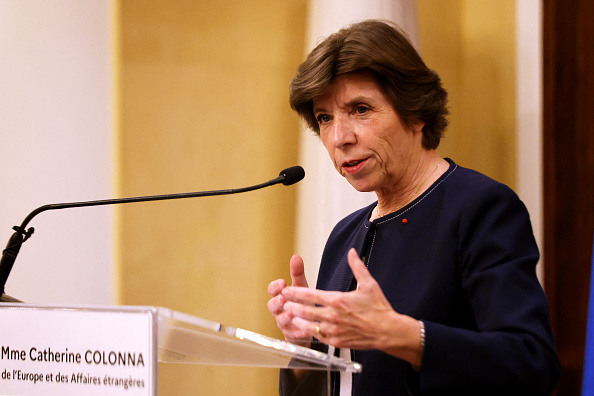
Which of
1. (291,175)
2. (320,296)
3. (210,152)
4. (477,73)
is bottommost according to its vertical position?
(320,296)

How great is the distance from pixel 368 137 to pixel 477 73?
4.78 ft

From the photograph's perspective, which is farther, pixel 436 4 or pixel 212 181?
pixel 212 181

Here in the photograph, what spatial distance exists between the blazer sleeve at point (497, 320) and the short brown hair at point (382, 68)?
412 millimetres

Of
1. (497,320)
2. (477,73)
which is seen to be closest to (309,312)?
(497,320)

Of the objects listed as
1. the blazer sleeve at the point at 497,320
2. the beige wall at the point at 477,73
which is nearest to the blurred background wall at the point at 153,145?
the beige wall at the point at 477,73

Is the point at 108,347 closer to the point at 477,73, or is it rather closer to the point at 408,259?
the point at 408,259

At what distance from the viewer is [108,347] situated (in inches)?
44.2

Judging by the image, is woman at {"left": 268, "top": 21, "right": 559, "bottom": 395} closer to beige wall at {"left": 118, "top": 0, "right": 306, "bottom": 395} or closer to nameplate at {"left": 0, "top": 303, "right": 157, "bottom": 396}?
nameplate at {"left": 0, "top": 303, "right": 157, "bottom": 396}

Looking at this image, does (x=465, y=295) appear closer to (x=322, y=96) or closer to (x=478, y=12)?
(x=322, y=96)

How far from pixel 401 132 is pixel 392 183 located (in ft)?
0.50

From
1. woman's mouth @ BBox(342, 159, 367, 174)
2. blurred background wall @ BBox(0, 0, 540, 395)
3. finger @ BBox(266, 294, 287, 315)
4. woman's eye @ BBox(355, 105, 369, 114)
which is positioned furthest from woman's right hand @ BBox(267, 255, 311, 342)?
blurred background wall @ BBox(0, 0, 540, 395)

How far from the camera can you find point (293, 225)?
3.53 m

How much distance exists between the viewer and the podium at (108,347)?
3.56 ft

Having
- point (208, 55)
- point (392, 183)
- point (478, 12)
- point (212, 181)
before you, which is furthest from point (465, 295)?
point (208, 55)
